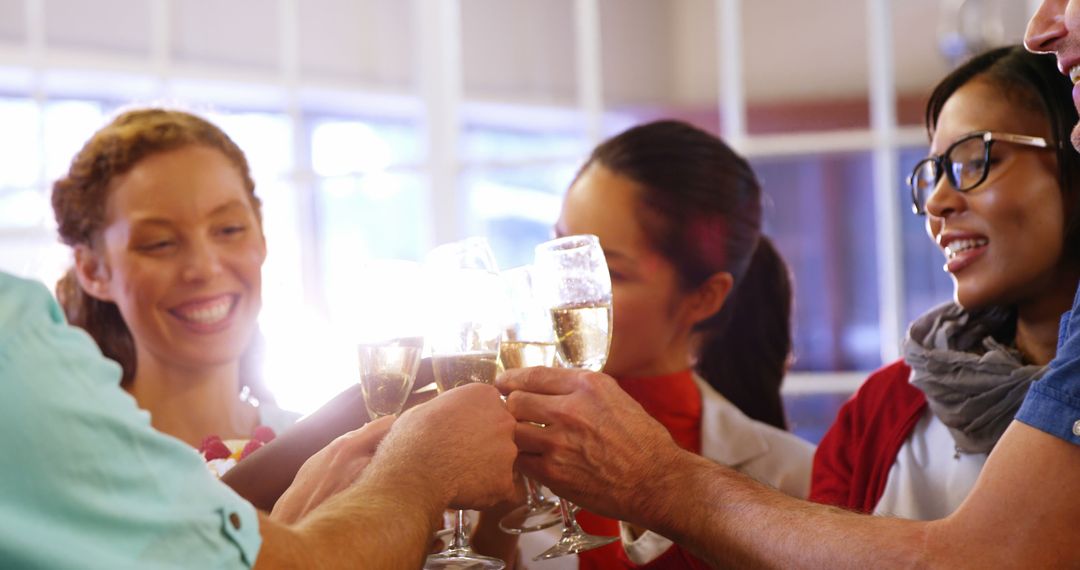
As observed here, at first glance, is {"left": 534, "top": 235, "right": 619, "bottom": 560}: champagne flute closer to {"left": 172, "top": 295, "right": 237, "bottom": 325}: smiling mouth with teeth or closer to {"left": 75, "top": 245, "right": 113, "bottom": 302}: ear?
{"left": 172, "top": 295, "right": 237, "bottom": 325}: smiling mouth with teeth

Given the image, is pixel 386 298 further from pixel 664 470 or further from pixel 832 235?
pixel 832 235

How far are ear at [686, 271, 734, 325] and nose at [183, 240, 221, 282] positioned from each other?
2.92 ft

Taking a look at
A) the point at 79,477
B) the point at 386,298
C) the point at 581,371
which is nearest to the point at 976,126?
the point at 581,371

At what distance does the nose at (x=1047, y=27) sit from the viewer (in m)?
1.42

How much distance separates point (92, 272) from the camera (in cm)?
212

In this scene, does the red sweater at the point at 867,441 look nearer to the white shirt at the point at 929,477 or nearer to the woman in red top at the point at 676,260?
the white shirt at the point at 929,477

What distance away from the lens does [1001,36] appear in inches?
138

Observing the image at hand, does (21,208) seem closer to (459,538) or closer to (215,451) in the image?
(215,451)

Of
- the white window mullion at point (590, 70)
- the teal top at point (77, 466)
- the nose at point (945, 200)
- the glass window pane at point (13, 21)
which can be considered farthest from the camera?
the glass window pane at point (13, 21)

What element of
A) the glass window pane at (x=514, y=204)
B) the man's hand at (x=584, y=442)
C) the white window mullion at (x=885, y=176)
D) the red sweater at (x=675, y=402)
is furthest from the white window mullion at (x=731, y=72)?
the man's hand at (x=584, y=442)

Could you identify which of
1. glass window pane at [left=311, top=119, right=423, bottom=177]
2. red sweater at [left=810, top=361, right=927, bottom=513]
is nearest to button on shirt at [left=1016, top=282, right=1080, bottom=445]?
red sweater at [left=810, top=361, right=927, bottom=513]

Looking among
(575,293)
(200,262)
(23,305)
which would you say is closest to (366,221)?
(200,262)

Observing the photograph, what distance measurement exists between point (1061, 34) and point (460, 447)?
869 millimetres

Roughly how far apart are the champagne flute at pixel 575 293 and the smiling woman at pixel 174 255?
743 mm
